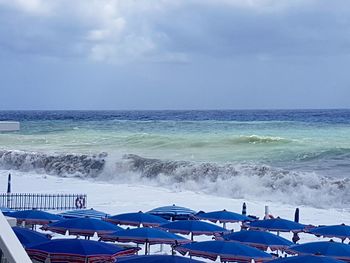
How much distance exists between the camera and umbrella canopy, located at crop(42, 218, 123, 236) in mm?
14352

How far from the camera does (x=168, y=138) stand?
6269 centimetres

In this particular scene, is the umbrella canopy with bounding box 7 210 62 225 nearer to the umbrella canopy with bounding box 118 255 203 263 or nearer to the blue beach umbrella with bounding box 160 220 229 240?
the blue beach umbrella with bounding box 160 220 229 240

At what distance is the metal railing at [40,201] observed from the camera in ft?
72.6

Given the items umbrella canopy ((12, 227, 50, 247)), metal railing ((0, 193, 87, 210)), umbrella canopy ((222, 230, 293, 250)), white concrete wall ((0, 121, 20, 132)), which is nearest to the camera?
white concrete wall ((0, 121, 20, 132))

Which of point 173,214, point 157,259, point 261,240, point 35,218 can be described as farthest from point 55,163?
point 157,259

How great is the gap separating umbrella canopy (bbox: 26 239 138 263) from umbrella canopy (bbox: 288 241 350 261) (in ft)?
11.4

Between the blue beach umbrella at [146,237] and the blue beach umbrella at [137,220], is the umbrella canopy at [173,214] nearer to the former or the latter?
the blue beach umbrella at [137,220]

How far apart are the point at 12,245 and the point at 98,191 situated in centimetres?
2745

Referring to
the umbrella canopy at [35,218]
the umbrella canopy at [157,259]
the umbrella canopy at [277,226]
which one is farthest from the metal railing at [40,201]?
the umbrella canopy at [157,259]

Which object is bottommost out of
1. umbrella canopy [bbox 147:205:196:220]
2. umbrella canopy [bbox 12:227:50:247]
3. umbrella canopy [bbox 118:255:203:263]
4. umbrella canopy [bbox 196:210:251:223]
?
umbrella canopy [bbox 147:205:196:220]

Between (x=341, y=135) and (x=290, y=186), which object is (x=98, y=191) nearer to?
(x=290, y=186)

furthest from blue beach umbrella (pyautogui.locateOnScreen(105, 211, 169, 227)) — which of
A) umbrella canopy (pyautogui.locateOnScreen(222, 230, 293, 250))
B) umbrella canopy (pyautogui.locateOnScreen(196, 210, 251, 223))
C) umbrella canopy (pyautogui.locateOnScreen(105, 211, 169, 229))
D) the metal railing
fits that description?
the metal railing

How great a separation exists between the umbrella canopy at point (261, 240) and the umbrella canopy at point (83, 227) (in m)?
2.67

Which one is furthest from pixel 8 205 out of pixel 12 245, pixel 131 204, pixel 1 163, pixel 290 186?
pixel 1 163
